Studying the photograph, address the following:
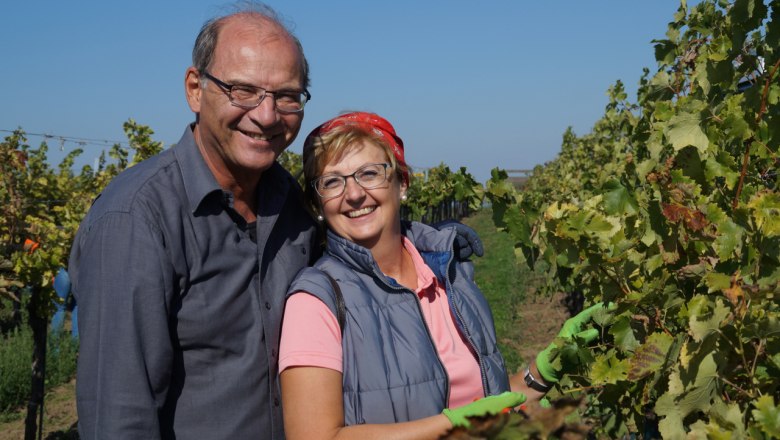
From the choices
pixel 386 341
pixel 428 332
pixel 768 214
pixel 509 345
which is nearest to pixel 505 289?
pixel 509 345

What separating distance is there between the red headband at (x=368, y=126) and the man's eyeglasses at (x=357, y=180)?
0.10 meters

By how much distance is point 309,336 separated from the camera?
1.75 metres

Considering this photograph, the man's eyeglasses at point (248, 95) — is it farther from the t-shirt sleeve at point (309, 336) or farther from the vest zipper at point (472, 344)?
the vest zipper at point (472, 344)

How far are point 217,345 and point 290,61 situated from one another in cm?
79

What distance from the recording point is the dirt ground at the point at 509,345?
19.9ft

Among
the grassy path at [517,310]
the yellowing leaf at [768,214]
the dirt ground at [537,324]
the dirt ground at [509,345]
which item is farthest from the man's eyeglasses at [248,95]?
the dirt ground at [537,324]

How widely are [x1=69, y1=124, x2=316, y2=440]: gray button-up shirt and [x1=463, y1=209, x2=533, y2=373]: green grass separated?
5.37 metres

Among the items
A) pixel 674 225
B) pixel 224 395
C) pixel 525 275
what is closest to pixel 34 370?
pixel 224 395

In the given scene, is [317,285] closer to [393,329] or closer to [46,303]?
[393,329]

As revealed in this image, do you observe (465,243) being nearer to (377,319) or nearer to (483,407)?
(377,319)

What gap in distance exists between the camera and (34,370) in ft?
16.7

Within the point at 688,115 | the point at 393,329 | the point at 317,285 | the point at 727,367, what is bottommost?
the point at 727,367

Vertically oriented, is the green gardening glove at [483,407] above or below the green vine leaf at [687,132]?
below

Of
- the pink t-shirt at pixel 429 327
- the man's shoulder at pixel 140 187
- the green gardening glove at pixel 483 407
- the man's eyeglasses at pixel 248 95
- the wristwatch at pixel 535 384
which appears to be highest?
the man's eyeglasses at pixel 248 95
